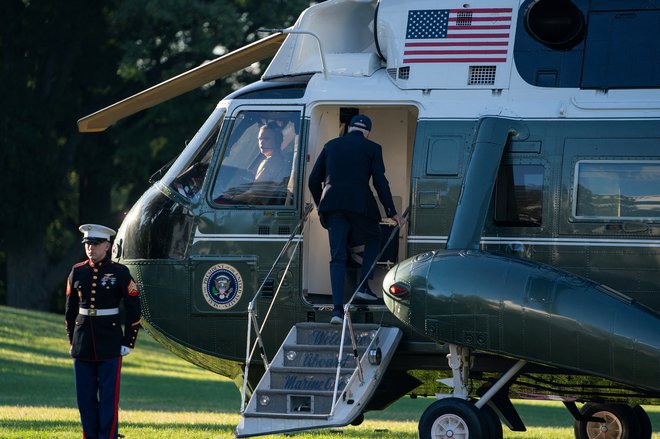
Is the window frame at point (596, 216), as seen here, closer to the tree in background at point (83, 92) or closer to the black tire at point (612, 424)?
the black tire at point (612, 424)

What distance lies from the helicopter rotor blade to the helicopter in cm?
7

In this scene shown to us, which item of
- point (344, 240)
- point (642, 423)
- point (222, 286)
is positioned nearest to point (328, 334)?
point (344, 240)

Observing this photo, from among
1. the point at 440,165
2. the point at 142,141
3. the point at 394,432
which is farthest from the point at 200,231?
the point at 142,141

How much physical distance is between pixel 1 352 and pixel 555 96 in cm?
1984

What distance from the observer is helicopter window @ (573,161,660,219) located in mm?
10203

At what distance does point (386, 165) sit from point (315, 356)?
248 cm

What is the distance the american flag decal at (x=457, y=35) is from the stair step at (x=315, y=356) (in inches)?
104

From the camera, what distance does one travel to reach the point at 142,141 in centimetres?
3738

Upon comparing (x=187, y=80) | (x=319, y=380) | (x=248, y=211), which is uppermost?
(x=187, y=80)

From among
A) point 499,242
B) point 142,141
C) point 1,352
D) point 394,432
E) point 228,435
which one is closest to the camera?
point 499,242

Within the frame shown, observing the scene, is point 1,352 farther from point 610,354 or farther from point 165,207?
→ point 610,354

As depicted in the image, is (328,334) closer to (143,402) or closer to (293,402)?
(293,402)

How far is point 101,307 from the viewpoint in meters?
10.7

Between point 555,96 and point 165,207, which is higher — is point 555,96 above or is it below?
above
